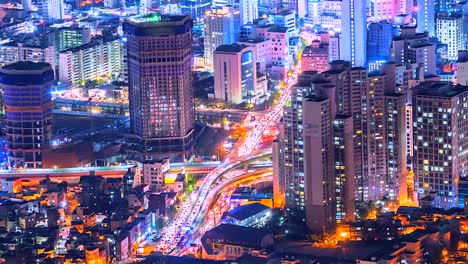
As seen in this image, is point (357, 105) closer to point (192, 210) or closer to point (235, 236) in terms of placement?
point (192, 210)

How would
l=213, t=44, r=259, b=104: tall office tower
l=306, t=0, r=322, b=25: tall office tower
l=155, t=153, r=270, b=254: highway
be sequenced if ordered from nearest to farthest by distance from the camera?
l=155, t=153, r=270, b=254: highway
l=213, t=44, r=259, b=104: tall office tower
l=306, t=0, r=322, b=25: tall office tower

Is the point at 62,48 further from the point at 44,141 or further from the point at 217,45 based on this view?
the point at 44,141

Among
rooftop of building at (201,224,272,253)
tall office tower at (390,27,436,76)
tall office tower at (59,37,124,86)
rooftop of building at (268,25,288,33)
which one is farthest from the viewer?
rooftop of building at (268,25,288,33)

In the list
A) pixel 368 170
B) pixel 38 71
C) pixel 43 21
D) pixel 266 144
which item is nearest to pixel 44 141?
pixel 38 71

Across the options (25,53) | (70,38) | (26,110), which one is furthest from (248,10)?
(26,110)

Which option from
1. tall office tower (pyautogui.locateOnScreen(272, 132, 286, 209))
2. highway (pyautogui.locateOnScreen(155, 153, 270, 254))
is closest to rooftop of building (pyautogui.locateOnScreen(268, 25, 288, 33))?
highway (pyautogui.locateOnScreen(155, 153, 270, 254))

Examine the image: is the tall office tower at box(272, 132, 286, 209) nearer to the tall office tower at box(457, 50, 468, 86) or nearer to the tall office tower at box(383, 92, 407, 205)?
the tall office tower at box(383, 92, 407, 205)

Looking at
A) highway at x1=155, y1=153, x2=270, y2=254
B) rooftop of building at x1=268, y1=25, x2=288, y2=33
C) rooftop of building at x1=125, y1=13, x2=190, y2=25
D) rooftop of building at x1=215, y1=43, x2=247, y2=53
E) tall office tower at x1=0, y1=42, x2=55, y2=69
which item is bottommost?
highway at x1=155, y1=153, x2=270, y2=254

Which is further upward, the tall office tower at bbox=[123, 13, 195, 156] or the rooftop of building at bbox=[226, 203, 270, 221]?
the tall office tower at bbox=[123, 13, 195, 156]
